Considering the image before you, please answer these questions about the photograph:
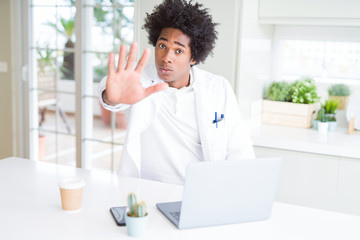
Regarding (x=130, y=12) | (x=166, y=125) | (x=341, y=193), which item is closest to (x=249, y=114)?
(x=341, y=193)

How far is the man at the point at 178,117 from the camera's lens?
201cm

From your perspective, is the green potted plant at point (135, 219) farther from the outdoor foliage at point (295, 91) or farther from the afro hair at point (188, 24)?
the outdoor foliage at point (295, 91)

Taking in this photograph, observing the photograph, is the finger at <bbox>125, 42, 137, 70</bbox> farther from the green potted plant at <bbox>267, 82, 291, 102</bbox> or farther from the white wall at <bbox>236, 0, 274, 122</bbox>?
the green potted plant at <bbox>267, 82, 291, 102</bbox>

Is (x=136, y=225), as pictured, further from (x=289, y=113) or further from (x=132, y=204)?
(x=289, y=113)

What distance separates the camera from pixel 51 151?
568cm

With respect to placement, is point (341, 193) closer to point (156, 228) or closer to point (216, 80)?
point (216, 80)

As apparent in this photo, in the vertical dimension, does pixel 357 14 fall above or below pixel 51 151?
above

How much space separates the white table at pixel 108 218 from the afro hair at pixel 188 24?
2.51ft

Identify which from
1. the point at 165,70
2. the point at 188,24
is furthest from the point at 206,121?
the point at 188,24

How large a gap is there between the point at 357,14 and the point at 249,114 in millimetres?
922

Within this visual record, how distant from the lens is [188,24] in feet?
6.93

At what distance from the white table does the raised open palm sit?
0.37m

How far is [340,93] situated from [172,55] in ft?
5.70

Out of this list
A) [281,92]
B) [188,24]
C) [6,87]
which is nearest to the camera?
[188,24]
